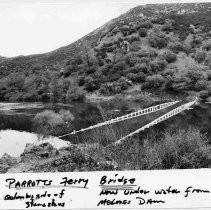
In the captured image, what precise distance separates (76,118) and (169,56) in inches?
406

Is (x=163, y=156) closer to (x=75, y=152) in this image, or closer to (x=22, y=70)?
(x=75, y=152)

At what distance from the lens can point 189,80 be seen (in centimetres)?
2167

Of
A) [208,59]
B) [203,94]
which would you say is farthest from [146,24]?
[203,94]

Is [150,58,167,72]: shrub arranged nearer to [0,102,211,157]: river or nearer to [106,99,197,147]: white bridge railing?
[106,99,197,147]: white bridge railing

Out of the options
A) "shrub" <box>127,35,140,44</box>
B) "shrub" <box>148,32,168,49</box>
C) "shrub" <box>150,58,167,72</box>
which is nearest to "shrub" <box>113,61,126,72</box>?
"shrub" <box>150,58,167,72</box>

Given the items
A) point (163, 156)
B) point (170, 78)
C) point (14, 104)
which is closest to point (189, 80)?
point (170, 78)

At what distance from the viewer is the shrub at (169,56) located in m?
27.2

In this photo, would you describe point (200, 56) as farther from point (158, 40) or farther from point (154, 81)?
point (158, 40)

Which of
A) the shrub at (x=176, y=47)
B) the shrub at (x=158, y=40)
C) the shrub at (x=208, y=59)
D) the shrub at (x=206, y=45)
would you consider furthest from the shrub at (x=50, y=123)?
the shrub at (x=158, y=40)

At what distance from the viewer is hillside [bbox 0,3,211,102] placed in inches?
825

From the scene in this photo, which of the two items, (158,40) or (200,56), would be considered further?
(158,40)

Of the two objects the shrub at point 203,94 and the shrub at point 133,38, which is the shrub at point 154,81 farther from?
the shrub at point 133,38

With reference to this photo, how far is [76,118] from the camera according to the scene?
20.8 m

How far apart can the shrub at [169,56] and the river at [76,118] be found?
Answer: 6.81 metres
